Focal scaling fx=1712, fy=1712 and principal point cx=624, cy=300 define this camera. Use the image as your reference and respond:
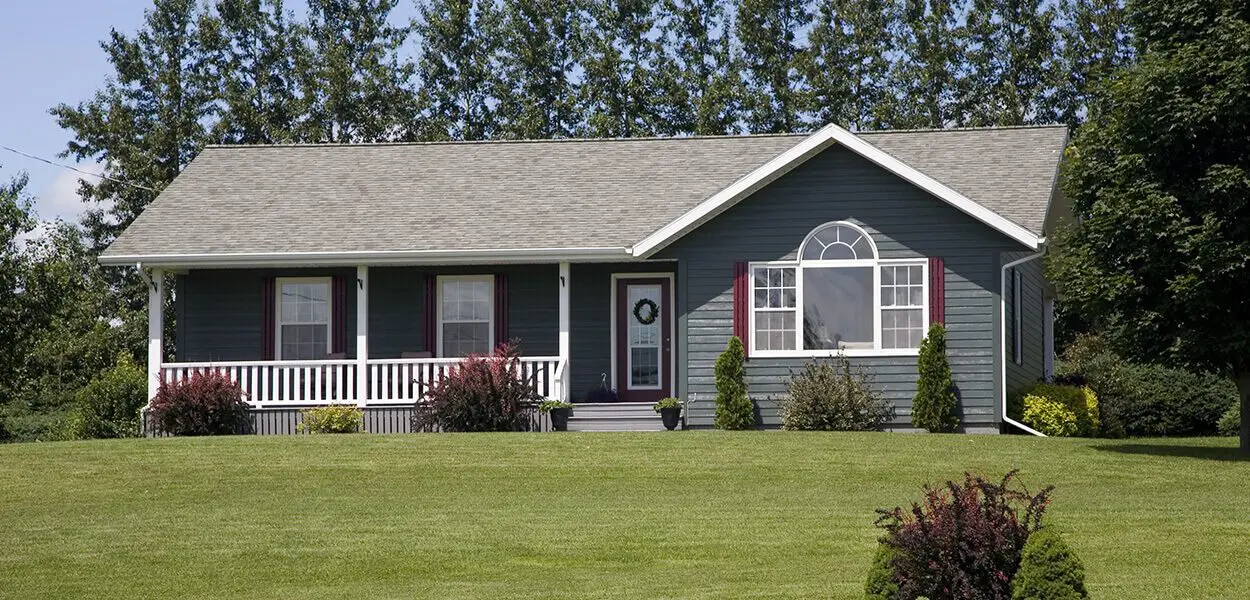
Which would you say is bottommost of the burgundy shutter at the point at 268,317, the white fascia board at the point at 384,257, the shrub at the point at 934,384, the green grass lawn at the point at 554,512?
the green grass lawn at the point at 554,512

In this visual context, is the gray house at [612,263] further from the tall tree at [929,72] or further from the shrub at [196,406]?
the tall tree at [929,72]

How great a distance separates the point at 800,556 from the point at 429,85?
100 feet

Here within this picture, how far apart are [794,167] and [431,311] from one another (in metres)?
5.95

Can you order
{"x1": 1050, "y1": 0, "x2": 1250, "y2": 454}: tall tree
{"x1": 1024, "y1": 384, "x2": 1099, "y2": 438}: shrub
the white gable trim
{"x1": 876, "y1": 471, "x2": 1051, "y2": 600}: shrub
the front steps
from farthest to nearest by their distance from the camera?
the front steps
{"x1": 1024, "y1": 384, "x2": 1099, "y2": 438}: shrub
the white gable trim
{"x1": 1050, "y1": 0, "x2": 1250, "y2": 454}: tall tree
{"x1": 876, "y1": 471, "x2": 1051, "y2": 600}: shrub

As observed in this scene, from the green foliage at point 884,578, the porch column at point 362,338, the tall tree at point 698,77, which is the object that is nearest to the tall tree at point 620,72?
the tall tree at point 698,77

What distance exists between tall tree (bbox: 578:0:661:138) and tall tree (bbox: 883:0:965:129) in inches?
229

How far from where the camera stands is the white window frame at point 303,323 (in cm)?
2561

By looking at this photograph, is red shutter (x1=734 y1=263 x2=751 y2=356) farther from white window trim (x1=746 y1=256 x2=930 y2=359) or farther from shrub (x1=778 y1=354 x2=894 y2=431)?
shrub (x1=778 y1=354 x2=894 y2=431)

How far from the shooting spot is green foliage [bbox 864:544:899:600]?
10.8m

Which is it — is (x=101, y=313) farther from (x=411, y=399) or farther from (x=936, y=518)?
(x=936, y=518)

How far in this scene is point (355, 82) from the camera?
42.8 m

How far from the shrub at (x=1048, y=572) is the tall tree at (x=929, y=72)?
101 feet

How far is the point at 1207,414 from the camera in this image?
27969 mm

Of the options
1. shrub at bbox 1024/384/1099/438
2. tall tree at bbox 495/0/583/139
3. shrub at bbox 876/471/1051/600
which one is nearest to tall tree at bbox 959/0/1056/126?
tall tree at bbox 495/0/583/139
